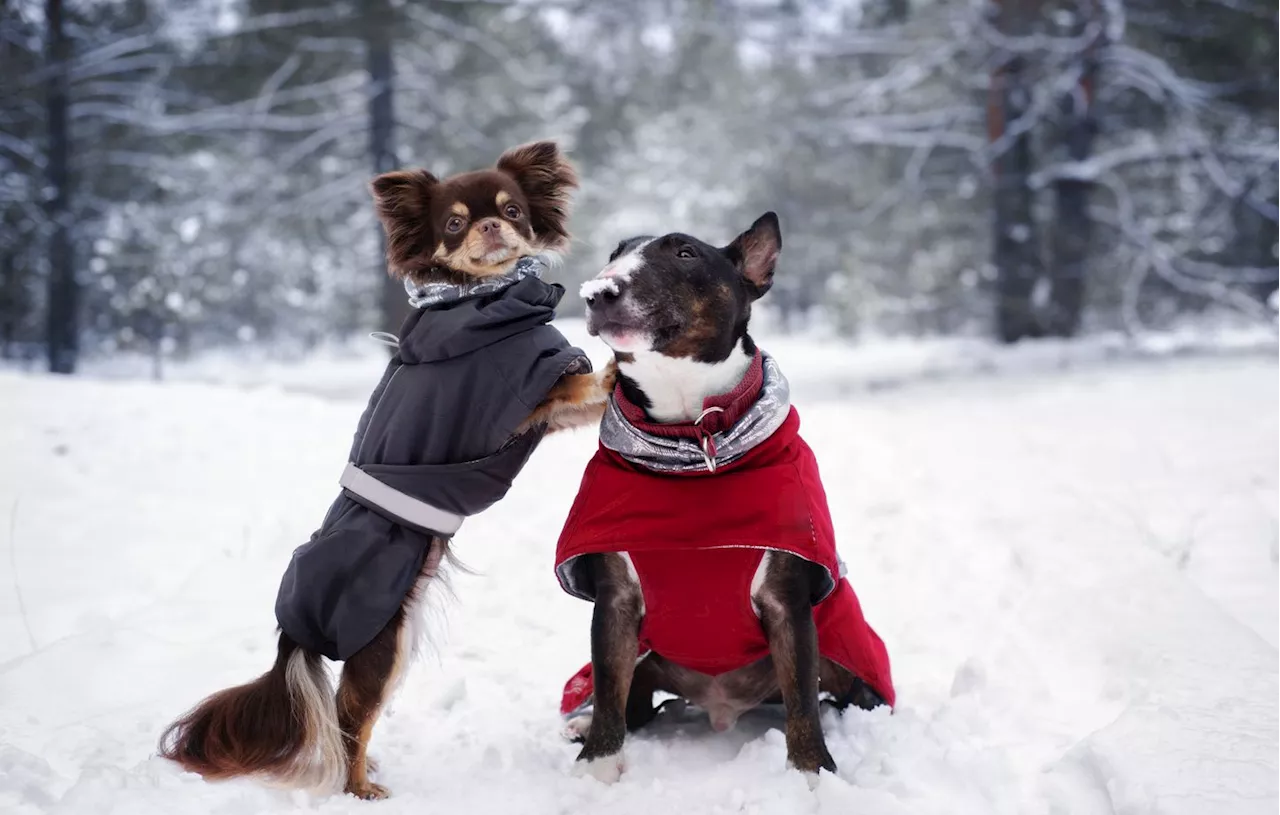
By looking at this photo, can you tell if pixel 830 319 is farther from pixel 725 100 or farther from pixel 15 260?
pixel 15 260

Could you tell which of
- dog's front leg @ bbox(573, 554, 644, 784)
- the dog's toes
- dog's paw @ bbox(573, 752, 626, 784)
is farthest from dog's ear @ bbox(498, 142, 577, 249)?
the dog's toes

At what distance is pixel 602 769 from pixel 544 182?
205 cm

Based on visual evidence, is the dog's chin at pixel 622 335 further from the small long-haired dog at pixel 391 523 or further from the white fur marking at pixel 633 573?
the white fur marking at pixel 633 573

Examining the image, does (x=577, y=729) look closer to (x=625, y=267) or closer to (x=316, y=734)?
(x=316, y=734)

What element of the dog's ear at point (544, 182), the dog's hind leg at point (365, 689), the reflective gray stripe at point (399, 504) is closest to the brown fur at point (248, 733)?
the dog's hind leg at point (365, 689)

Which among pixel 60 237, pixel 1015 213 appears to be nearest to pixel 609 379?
pixel 1015 213

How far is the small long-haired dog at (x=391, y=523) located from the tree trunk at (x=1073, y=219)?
1316cm

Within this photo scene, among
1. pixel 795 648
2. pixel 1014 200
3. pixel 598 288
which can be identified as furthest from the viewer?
pixel 1014 200

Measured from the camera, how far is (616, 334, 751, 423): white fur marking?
2.98m

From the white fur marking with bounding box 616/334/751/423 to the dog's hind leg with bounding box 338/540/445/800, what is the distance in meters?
0.97

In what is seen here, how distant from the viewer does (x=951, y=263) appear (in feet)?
78.0

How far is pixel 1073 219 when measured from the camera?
14.6m

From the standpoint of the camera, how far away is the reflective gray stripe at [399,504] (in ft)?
9.57

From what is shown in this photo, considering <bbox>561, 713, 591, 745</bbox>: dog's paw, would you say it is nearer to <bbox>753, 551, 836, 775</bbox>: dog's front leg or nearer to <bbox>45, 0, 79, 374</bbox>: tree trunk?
<bbox>753, 551, 836, 775</bbox>: dog's front leg
